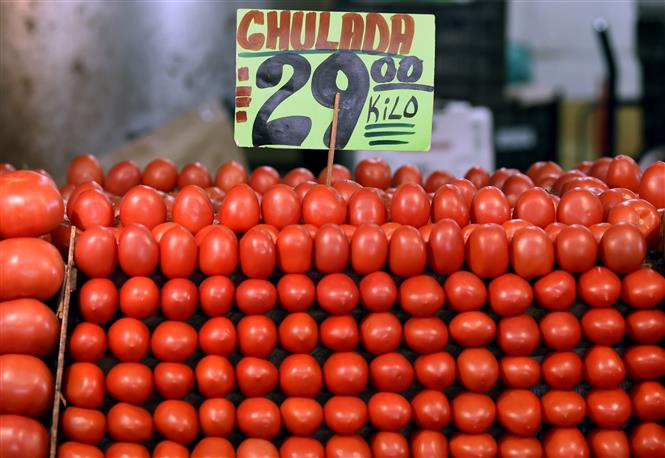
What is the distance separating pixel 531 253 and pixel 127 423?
0.85 m

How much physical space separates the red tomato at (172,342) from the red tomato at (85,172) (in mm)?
773

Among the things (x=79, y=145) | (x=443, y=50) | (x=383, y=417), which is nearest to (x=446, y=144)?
(x=443, y=50)

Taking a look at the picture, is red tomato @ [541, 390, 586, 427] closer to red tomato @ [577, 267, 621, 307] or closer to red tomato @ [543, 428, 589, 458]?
red tomato @ [543, 428, 589, 458]

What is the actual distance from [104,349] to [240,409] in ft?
0.94

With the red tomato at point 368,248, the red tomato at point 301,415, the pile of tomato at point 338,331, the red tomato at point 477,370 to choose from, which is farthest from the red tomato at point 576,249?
the red tomato at point 301,415

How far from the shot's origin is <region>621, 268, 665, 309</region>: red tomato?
1.72 meters

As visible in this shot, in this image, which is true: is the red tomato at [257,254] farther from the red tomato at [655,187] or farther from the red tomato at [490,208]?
Answer: the red tomato at [655,187]

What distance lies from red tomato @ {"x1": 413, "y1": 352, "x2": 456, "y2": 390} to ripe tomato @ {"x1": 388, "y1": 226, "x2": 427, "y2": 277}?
0.57ft

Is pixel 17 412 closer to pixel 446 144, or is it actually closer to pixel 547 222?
pixel 547 222

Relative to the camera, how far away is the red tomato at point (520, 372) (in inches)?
67.2

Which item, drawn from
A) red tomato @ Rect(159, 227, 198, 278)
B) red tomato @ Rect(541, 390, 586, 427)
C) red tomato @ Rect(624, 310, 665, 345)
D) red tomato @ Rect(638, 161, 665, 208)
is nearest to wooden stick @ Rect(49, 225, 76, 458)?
red tomato @ Rect(159, 227, 198, 278)

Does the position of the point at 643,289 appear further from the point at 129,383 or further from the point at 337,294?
the point at 129,383

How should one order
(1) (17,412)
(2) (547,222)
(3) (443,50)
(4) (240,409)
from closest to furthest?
(1) (17,412)
(4) (240,409)
(2) (547,222)
(3) (443,50)

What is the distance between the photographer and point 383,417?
1668 millimetres
